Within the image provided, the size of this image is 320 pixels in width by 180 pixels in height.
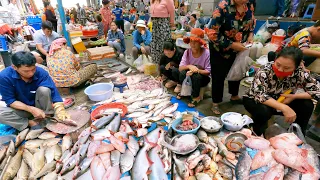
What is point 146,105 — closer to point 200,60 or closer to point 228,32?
point 200,60

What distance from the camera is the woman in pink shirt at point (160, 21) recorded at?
4.41 metres

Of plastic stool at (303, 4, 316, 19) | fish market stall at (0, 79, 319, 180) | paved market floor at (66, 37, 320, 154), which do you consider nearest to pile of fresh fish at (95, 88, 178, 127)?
fish market stall at (0, 79, 319, 180)

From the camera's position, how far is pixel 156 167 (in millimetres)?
1806

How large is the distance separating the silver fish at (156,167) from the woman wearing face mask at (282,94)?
4.30 ft

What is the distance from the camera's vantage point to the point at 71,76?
3.73 m

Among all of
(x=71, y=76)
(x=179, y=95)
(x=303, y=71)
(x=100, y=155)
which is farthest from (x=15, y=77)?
(x=303, y=71)

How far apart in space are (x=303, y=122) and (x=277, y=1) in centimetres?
774

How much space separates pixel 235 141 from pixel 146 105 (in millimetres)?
1705

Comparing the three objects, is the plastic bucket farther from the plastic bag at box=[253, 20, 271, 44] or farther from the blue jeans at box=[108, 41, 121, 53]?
the blue jeans at box=[108, 41, 121, 53]

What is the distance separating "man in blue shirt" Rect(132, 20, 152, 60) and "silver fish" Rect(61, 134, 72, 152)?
3.52 meters

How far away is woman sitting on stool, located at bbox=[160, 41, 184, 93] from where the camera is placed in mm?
3744

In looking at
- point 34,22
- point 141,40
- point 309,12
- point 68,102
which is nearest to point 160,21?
point 141,40

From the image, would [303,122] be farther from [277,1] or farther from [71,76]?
[277,1]

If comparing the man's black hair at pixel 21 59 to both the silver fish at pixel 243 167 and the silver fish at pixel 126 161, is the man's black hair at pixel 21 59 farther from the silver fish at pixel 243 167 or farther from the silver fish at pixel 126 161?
the silver fish at pixel 243 167
